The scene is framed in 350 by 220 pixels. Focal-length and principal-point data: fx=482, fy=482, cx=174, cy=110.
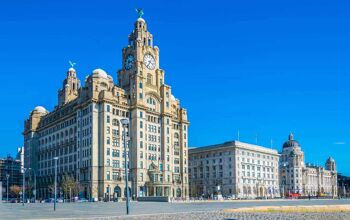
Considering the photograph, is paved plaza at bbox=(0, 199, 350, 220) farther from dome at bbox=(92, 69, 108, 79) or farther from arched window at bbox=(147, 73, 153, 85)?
arched window at bbox=(147, 73, 153, 85)

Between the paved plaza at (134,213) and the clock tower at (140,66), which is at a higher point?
the clock tower at (140,66)

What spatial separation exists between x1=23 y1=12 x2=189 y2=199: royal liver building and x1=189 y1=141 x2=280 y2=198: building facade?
27.5 meters

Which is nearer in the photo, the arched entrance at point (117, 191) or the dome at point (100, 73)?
the arched entrance at point (117, 191)

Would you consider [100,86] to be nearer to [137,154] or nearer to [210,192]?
[137,154]

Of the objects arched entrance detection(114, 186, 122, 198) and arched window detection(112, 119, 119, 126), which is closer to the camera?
arched entrance detection(114, 186, 122, 198)

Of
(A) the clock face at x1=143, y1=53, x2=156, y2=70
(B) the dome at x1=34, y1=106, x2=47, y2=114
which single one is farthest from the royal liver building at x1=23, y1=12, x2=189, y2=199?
(B) the dome at x1=34, y1=106, x2=47, y2=114

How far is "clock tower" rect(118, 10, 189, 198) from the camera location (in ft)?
472

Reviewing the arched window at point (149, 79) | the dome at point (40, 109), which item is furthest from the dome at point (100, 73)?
the dome at point (40, 109)

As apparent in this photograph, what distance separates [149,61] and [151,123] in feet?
68.3

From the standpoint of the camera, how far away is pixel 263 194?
197 metres

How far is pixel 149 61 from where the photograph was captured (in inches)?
6181

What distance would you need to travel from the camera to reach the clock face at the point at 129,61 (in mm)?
154538

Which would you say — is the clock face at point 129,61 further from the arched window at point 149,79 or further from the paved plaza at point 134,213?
the paved plaza at point 134,213

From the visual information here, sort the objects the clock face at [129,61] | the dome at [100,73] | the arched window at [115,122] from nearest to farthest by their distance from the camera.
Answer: the arched window at [115,122]
the dome at [100,73]
the clock face at [129,61]
